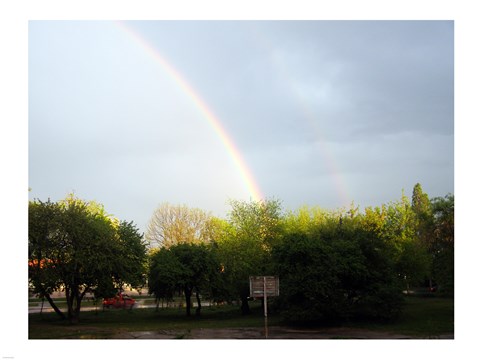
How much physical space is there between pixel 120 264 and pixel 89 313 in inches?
412

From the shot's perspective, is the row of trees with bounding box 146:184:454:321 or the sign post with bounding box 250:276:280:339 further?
the row of trees with bounding box 146:184:454:321

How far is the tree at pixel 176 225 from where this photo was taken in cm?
6538

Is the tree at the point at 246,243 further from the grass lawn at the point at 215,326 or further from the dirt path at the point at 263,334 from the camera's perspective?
the dirt path at the point at 263,334

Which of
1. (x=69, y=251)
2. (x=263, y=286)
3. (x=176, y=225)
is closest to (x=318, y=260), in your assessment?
(x=263, y=286)

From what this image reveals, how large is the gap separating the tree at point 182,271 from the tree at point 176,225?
26567 mm

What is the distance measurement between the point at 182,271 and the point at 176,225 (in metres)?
29.5

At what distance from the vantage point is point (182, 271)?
3656 cm

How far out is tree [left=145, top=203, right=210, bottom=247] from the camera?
2574 inches

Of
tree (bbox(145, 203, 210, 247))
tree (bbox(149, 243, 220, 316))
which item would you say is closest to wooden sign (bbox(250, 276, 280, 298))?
tree (bbox(149, 243, 220, 316))

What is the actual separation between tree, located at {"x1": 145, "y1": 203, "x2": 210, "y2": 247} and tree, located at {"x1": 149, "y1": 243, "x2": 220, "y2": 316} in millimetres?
26567

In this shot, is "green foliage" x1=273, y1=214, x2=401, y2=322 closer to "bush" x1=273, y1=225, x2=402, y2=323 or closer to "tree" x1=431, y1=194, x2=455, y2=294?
"bush" x1=273, y1=225, x2=402, y2=323
